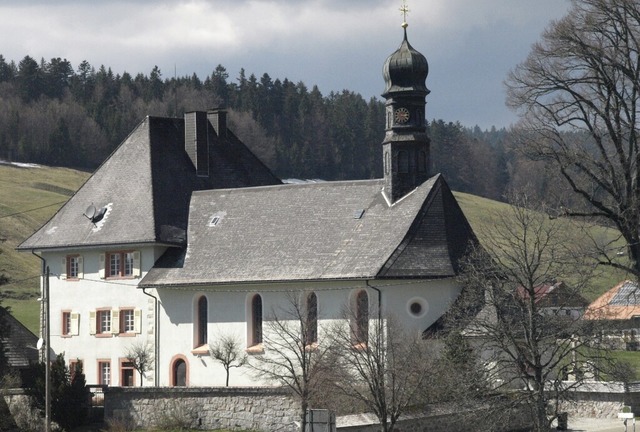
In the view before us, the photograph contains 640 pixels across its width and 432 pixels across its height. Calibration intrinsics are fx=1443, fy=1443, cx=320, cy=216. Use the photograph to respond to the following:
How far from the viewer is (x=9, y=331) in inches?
2207

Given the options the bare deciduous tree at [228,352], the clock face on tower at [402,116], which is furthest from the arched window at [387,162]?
the bare deciduous tree at [228,352]

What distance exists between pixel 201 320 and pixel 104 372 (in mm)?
5403

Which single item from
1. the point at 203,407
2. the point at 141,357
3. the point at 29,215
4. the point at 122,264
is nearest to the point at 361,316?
the point at 203,407

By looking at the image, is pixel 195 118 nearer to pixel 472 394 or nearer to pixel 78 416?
pixel 78 416

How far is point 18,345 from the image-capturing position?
57688mm

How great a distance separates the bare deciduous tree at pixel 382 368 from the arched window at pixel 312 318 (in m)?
3.20

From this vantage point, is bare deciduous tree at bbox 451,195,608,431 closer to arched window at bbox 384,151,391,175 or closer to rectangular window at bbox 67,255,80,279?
arched window at bbox 384,151,391,175

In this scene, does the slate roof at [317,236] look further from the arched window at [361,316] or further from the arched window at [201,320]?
the arched window at [201,320]

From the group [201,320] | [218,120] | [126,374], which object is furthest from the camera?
[218,120]

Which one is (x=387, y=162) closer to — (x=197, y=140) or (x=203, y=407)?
(x=197, y=140)

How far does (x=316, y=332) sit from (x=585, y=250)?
55.1ft

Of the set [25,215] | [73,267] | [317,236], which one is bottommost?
[73,267]

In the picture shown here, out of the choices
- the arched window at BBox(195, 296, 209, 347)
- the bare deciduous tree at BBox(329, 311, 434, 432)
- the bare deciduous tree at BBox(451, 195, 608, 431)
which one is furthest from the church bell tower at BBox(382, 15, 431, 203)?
the bare deciduous tree at BBox(451, 195, 608, 431)

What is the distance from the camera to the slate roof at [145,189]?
199 feet
